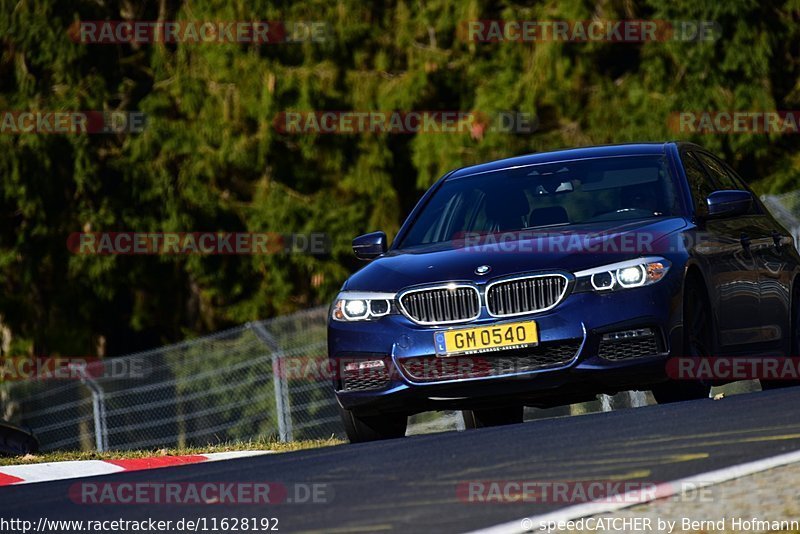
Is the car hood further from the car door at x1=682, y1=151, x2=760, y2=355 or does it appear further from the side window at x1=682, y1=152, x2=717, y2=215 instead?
the side window at x1=682, y1=152, x2=717, y2=215

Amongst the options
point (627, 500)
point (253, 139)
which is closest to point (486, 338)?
point (627, 500)

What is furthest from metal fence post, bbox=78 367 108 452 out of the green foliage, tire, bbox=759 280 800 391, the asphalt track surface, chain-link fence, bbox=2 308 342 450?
the green foliage

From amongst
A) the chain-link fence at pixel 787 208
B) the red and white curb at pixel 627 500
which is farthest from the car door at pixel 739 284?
the chain-link fence at pixel 787 208

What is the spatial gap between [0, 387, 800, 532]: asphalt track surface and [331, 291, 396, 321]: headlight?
130 cm

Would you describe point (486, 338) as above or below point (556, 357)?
above

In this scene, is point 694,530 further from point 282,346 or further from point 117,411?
point 117,411

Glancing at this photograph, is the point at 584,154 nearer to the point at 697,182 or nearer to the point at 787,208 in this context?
the point at 697,182

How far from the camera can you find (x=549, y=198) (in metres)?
10.1

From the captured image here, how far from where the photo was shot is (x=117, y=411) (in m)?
18.5

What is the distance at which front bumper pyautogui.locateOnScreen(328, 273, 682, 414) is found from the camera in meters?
8.64

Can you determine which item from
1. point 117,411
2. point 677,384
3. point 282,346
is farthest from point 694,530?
point 117,411

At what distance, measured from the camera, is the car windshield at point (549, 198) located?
386 inches

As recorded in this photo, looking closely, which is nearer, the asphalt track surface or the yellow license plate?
the asphalt track surface

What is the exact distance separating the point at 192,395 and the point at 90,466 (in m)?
8.54
